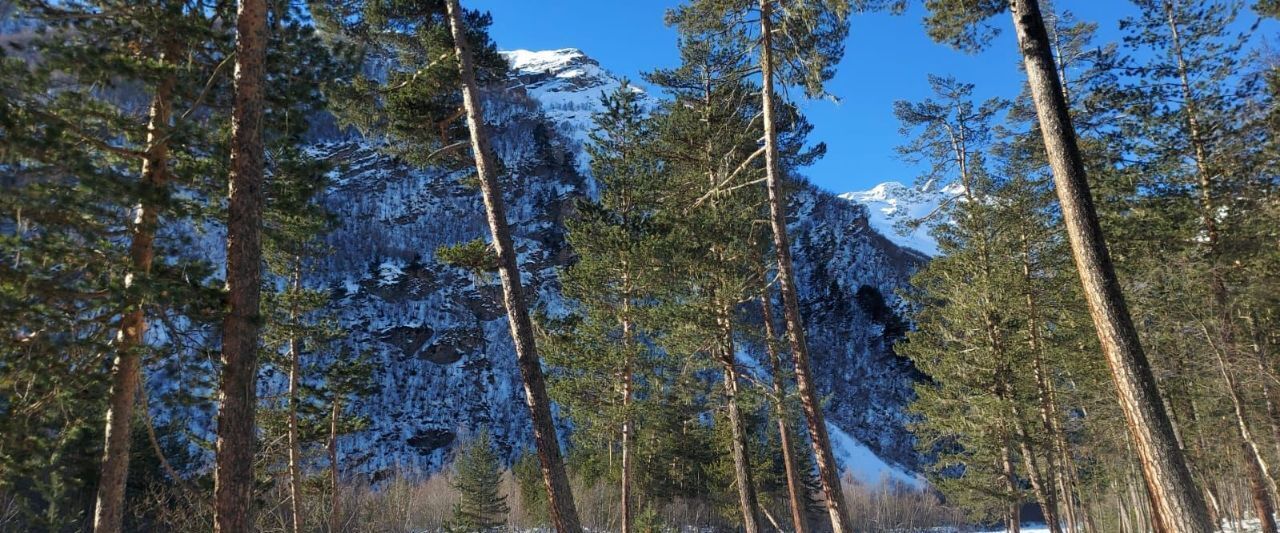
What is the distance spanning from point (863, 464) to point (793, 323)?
40.5 m

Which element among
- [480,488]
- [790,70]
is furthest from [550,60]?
[790,70]

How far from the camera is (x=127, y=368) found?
582 cm

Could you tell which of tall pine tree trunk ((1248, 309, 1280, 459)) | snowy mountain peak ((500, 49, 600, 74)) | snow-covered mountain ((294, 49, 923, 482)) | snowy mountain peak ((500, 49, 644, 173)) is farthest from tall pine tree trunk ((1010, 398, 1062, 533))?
snowy mountain peak ((500, 49, 600, 74))

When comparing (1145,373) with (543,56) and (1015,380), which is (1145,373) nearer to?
(1015,380)

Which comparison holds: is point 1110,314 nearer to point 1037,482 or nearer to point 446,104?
point 446,104

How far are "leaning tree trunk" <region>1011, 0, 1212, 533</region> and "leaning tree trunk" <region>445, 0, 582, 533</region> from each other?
4.79 m

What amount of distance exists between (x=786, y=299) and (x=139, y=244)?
271 inches

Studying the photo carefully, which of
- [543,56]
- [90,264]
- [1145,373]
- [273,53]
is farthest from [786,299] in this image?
[543,56]

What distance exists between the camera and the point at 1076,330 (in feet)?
42.7

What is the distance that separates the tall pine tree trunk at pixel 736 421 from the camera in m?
10.3

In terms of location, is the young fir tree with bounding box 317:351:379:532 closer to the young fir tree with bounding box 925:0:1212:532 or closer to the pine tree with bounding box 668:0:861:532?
the pine tree with bounding box 668:0:861:532

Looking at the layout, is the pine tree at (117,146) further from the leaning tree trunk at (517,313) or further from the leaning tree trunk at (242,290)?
the leaning tree trunk at (517,313)

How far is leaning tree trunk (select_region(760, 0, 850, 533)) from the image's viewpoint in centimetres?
689

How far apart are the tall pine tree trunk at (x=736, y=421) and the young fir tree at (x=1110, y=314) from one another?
5800 mm
